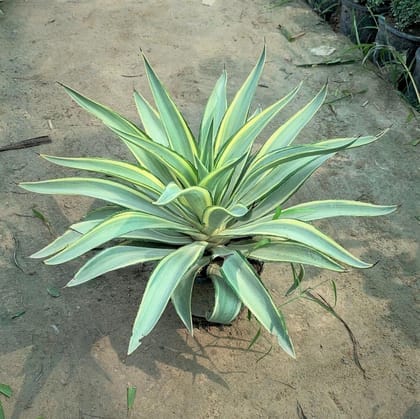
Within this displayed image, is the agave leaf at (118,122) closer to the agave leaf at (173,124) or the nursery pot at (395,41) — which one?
the agave leaf at (173,124)

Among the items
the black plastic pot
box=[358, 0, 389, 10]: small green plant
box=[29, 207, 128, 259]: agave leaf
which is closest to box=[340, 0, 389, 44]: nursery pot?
box=[358, 0, 389, 10]: small green plant

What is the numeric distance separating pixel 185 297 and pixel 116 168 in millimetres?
517

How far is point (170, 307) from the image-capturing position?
7.79ft

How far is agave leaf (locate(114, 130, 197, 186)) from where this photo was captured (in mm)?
1884

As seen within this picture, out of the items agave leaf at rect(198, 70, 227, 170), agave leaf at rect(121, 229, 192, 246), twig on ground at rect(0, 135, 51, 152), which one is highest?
agave leaf at rect(198, 70, 227, 170)

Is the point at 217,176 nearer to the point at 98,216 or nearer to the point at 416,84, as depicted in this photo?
the point at 98,216

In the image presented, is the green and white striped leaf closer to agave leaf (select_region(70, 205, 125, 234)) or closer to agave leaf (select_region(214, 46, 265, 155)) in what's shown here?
agave leaf (select_region(70, 205, 125, 234))

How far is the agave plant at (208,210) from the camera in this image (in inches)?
74.0

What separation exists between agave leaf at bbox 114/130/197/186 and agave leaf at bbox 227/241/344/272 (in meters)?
0.32

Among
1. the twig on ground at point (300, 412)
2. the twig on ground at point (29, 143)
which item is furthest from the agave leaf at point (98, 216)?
the twig on ground at point (29, 143)

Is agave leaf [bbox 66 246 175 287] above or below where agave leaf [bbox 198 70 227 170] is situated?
below

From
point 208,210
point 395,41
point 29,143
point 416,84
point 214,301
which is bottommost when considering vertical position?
point 29,143

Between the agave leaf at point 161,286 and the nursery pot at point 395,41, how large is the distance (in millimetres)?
2344

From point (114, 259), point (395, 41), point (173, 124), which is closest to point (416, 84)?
point (395, 41)
